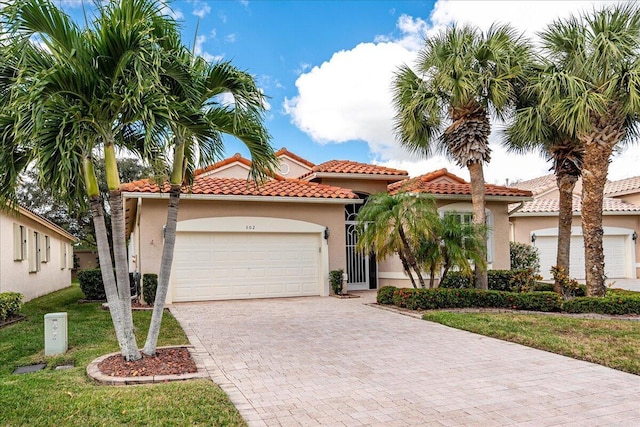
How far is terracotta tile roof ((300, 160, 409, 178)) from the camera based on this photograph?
18.9m

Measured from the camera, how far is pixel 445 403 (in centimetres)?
555

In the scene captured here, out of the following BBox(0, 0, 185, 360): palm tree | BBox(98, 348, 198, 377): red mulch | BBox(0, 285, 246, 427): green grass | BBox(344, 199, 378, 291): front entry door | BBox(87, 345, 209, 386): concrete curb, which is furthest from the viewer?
BBox(344, 199, 378, 291): front entry door

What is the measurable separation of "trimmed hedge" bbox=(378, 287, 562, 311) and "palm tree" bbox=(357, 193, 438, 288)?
932mm

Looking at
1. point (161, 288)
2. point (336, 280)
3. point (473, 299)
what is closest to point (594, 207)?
point (473, 299)

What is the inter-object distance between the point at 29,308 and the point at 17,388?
35.0 ft

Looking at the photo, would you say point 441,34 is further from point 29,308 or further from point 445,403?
point 29,308

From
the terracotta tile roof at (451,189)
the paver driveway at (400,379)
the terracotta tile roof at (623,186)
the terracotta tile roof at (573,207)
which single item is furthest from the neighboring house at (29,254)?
the terracotta tile roof at (623,186)

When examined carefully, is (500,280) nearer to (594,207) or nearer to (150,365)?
(594,207)

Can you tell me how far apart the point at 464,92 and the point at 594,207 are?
15.9 feet

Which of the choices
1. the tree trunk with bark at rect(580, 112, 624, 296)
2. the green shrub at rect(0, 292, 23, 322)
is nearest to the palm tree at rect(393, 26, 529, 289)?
the tree trunk with bark at rect(580, 112, 624, 296)

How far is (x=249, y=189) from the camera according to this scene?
51.9ft

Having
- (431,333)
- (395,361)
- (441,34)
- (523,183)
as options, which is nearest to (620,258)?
(523,183)

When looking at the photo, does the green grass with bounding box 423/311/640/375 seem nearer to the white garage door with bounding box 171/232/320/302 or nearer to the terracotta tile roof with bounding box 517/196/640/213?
the white garage door with bounding box 171/232/320/302

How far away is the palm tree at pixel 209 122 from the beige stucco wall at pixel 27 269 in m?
9.93
